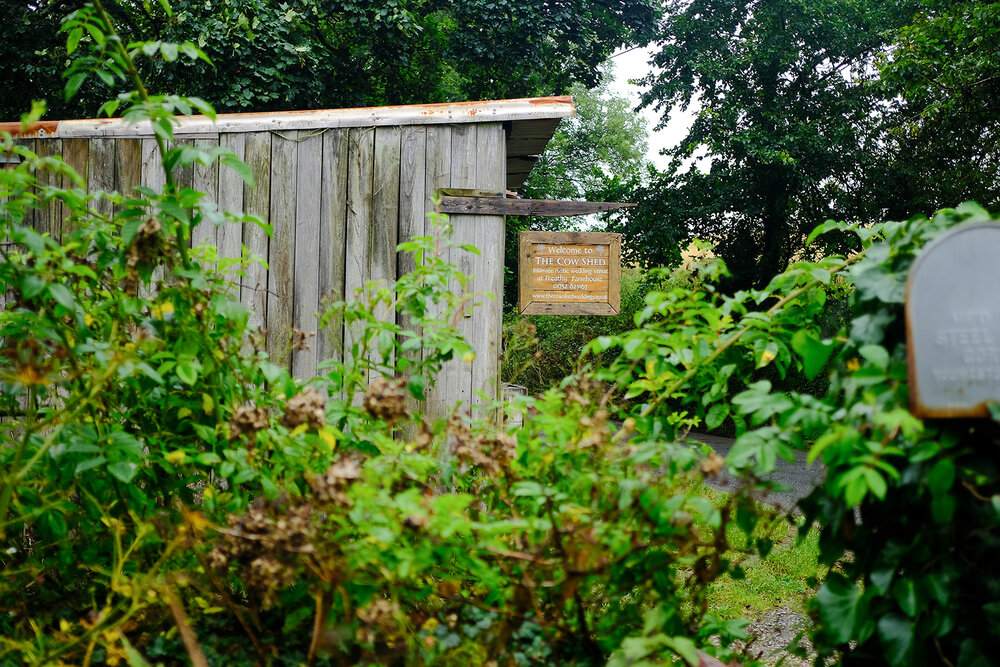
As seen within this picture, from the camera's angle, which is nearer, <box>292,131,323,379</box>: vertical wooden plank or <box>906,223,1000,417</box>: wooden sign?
A: <box>906,223,1000,417</box>: wooden sign

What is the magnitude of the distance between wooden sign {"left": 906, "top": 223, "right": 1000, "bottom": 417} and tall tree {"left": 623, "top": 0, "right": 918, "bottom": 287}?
13.8 meters

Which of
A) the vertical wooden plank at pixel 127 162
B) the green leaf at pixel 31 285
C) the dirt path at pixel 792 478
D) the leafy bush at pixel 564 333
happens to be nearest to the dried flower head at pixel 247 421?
the green leaf at pixel 31 285

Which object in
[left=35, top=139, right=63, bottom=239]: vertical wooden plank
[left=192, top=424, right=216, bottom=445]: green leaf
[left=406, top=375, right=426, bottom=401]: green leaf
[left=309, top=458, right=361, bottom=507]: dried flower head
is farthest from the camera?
[left=35, top=139, right=63, bottom=239]: vertical wooden plank

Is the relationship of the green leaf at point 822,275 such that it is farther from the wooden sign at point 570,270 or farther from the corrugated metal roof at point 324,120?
the wooden sign at point 570,270

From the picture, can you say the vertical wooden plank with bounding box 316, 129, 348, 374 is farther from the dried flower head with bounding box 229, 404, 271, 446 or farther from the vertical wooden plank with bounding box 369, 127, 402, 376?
the dried flower head with bounding box 229, 404, 271, 446

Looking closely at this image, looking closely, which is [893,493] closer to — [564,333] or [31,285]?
[31,285]

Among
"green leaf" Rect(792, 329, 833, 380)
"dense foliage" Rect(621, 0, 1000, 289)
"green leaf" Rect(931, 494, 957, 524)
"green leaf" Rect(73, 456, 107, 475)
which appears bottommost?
"green leaf" Rect(73, 456, 107, 475)

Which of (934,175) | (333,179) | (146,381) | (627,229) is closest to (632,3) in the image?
(627,229)

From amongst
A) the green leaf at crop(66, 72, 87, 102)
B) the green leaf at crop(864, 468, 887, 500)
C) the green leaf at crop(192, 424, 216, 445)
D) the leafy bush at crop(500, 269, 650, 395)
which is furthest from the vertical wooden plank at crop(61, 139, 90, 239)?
the leafy bush at crop(500, 269, 650, 395)

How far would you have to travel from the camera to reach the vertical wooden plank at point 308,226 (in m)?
4.34

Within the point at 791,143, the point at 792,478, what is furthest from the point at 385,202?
the point at 791,143

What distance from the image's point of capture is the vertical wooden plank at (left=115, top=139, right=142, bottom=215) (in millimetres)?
4379

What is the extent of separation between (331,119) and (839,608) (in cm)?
366

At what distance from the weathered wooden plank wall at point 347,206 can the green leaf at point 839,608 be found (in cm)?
278
